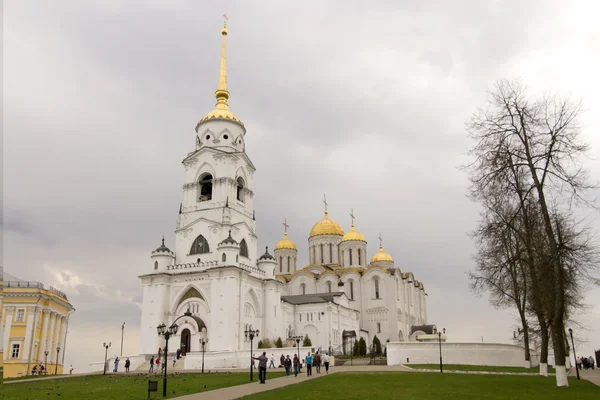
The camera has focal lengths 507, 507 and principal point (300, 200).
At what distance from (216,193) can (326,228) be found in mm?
26127

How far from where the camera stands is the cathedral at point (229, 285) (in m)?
42.7

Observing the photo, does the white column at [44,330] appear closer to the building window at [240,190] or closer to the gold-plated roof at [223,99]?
the building window at [240,190]

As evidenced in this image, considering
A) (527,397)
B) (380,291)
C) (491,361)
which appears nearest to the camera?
(527,397)

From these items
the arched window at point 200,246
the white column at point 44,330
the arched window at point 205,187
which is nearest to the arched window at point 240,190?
the arched window at point 205,187

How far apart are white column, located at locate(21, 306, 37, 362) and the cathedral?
441 inches

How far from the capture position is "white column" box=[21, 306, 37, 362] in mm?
45456

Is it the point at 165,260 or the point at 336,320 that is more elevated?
the point at 165,260

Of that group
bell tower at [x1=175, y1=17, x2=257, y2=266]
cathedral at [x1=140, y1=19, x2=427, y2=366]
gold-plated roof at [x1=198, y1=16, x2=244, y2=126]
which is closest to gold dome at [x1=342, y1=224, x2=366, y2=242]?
cathedral at [x1=140, y1=19, x2=427, y2=366]

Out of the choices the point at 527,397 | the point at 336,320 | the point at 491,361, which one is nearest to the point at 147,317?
the point at 336,320

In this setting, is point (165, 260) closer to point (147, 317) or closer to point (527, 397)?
point (147, 317)

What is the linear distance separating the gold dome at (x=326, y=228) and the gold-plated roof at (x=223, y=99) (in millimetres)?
24175

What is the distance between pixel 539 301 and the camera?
76.8 ft

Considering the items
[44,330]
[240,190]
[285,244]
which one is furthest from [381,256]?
[44,330]

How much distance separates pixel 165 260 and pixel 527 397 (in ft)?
121
